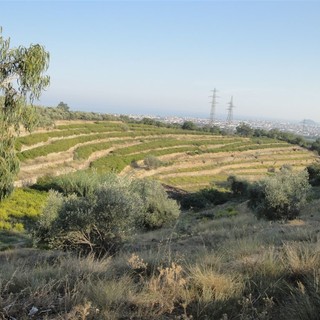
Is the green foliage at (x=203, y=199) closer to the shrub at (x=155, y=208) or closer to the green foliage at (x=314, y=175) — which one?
the green foliage at (x=314, y=175)

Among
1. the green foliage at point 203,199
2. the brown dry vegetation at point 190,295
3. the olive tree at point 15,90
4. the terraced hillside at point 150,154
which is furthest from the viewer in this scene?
the terraced hillside at point 150,154

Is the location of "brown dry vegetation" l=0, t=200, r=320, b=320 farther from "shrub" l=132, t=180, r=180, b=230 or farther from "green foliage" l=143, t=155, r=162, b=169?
"green foliage" l=143, t=155, r=162, b=169

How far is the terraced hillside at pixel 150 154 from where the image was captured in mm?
48156

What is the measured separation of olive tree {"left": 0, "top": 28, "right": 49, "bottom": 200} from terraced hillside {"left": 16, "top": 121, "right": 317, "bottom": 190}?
27.9m

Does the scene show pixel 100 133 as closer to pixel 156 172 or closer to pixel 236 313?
pixel 156 172

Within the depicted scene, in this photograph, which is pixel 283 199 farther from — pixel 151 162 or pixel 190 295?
pixel 151 162

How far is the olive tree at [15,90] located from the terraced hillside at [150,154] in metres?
27.9

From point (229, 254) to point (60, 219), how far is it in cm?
978

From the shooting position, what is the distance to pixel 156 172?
201 ft

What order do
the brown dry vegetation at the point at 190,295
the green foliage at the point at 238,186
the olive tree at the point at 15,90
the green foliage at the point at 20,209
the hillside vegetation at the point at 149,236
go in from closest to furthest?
the brown dry vegetation at the point at 190,295 → the hillside vegetation at the point at 149,236 → the olive tree at the point at 15,90 → the green foliage at the point at 20,209 → the green foliage at the point at 238,186

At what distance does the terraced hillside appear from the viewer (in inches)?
1896

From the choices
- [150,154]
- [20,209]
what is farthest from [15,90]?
[150,154]

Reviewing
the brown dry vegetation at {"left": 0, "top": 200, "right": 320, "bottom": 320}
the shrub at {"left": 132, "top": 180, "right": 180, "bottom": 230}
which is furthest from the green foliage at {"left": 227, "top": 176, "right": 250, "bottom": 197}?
the brown dry vegetation at {"left": 0, "top": 200, "right": 320, "bottom": 320}

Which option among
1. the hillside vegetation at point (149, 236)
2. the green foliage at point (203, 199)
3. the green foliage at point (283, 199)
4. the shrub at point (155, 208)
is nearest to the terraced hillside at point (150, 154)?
the hillside vegetation at point (149, 236)
